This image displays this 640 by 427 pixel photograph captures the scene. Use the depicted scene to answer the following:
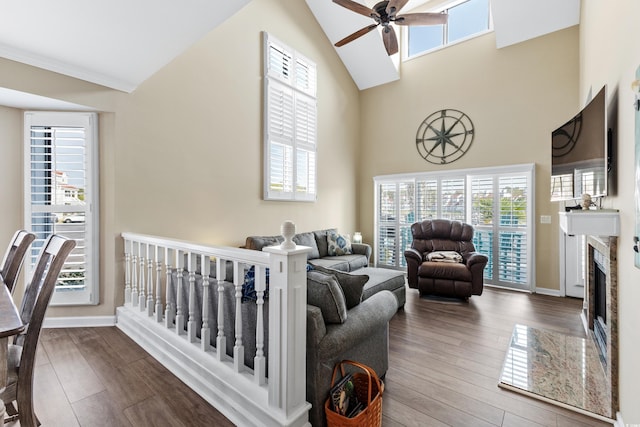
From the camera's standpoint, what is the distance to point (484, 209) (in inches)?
200

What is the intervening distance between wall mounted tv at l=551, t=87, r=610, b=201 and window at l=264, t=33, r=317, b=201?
11.5 ft

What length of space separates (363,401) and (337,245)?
3368mm

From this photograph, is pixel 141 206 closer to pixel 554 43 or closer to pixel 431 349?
pixel 431 349

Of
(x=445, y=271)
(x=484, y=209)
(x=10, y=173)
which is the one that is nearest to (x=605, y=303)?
(x=445, y=271)

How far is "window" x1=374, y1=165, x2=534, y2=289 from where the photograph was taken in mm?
4746

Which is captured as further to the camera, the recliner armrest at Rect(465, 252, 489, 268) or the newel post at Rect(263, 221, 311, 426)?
the recliner armrest at Rect(465, 252, 489, 268)

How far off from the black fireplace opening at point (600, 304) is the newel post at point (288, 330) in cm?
250

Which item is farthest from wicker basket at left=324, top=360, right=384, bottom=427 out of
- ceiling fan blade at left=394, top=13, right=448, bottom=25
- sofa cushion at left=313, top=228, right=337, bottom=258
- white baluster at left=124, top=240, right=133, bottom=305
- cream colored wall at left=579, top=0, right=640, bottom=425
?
ceiling fan blade at left=394, top=13, right=448, bottom=25

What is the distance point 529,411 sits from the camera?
1.93 metres

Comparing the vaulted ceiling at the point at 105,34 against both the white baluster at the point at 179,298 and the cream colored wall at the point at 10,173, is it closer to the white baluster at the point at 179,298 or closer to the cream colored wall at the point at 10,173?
the cream colored wall at the point at 10,173

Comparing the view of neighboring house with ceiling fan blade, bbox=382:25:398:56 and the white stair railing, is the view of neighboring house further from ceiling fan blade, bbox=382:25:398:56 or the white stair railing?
ceiling fan blade, bbox=382:25:398:56

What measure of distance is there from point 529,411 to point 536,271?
343 cm

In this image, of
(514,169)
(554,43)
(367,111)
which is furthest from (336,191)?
(554,43)

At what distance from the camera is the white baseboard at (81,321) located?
3.14 metres
